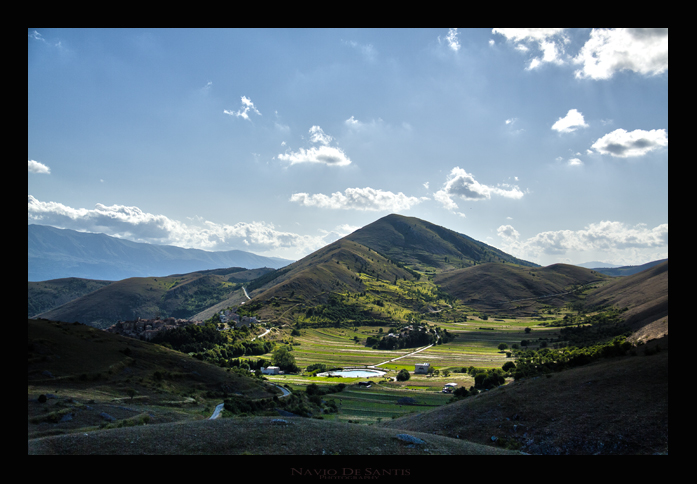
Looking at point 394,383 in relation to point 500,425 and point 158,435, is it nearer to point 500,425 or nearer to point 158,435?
point 500,425

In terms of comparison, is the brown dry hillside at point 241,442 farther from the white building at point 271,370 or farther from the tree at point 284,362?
the tree at point 284,362

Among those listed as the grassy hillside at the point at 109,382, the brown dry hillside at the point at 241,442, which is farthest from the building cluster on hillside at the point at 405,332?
the brown dry hillside at the point at 241,442

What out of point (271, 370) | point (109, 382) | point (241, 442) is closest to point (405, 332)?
point (271, 370)

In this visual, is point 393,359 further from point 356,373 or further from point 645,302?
point 645,302

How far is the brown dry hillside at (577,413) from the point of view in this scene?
49.0 ft

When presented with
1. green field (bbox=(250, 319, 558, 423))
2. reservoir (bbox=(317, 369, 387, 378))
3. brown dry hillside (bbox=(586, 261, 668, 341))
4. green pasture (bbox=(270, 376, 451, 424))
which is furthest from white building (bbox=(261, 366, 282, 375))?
brown dry hillside (bbox=(586, 261, 668, 341))

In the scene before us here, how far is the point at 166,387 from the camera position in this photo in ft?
119

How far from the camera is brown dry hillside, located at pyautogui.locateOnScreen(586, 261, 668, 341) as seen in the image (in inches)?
2127

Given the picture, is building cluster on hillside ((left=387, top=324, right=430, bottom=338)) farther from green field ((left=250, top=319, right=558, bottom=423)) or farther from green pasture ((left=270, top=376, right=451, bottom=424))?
green pasture ((left=270, top=376, right=451, bottom=424))

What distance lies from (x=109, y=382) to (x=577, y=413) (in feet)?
133

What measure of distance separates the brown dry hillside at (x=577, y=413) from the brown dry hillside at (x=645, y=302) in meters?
34.2
